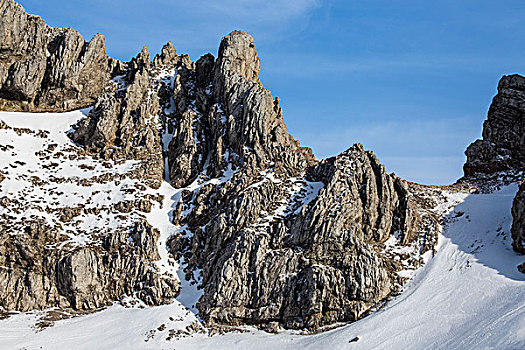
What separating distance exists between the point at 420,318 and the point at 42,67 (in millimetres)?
68554

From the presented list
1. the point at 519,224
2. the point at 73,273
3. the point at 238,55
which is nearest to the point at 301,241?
the point at 519,224

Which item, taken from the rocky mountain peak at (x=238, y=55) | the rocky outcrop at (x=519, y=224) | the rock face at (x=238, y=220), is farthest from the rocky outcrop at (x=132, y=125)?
the rocky outcrop at (x=519, y=224)

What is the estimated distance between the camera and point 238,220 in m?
53.8

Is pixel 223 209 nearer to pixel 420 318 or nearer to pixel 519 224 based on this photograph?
pixel 420 318

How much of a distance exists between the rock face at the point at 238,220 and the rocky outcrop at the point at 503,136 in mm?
21393

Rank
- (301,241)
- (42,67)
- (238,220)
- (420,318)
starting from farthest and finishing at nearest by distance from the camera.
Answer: (42,67), (238,220), (301,241), (420,318)

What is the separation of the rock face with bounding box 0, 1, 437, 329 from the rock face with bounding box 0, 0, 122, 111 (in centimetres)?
94

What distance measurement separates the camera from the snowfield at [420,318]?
3853cm

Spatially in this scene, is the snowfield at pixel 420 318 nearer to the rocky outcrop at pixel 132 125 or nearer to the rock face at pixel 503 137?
the rock face at pixel 503 137

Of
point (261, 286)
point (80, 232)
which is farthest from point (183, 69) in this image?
point (261, 286)

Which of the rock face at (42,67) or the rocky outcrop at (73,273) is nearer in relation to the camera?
the rocky outcrop at (73,273)

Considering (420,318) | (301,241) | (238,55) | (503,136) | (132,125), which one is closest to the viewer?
(420,318)

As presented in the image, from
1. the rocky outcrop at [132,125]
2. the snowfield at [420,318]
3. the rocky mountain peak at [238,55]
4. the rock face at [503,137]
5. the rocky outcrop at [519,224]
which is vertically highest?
the rocky mountain peak at [238,55]

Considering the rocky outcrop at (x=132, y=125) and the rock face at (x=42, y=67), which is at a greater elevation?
the rock face at (x=42, y=67)
